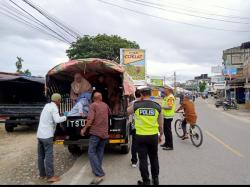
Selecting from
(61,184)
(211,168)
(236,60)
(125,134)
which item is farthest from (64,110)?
(236,60)

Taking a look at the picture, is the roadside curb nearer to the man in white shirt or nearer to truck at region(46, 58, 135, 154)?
the man in white shirt

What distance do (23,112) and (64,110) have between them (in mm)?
4640

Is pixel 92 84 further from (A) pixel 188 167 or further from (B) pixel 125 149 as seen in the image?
(A) pixel 188 167

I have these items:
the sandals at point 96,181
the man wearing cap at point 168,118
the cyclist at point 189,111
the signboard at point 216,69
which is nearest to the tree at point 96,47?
the cyclist at point 189,111

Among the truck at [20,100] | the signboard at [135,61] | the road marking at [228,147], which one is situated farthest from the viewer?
the signboard at [135,61]

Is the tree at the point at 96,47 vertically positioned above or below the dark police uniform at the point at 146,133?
above

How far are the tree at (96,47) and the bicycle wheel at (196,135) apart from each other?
2837cm

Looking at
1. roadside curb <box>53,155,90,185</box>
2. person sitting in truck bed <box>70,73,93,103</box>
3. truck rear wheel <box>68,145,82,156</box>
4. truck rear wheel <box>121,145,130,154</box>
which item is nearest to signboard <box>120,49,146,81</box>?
person sitting in truck bed <box>70,73,93,103</box>

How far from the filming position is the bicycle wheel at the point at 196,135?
1056 cm

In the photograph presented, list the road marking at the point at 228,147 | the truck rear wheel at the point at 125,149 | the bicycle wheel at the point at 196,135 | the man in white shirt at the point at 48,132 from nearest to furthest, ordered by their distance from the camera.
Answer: the man in white shirt at the point at 48,132 < the road marking at the point at 228,147 < the truck rear wheel at the point at 125,149 < the bicycle wheel at the point at 196,135

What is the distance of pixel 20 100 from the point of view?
622 inches

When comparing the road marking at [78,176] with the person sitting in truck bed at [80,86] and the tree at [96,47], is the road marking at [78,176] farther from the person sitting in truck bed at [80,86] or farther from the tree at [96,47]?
the tree at [96,47]

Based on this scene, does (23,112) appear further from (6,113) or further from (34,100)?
(34,100)

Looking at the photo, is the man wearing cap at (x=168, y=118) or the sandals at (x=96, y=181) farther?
the man wearing cap at (x=168, y=118)
